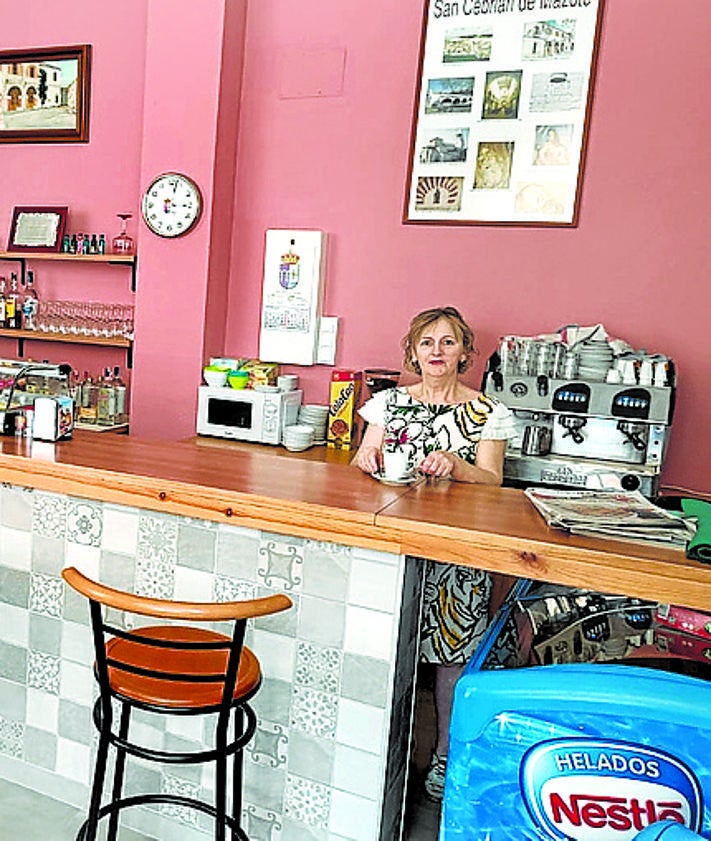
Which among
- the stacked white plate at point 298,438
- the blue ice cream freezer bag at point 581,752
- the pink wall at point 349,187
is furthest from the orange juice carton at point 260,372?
the blue ice cream freezer bag at point 581,752

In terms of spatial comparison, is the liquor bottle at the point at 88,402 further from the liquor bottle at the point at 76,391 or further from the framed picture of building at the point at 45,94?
the framed picture of building at the point at 45,94

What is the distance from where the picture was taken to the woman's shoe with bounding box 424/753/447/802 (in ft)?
8.02

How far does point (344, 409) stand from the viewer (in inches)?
145

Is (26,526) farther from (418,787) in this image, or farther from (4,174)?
(4,174)

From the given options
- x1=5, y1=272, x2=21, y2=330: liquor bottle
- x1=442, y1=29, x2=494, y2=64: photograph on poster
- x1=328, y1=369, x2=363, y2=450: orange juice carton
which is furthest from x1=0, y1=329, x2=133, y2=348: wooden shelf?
x1=442, y1=29, x2=494, y2=64: photograph on poster

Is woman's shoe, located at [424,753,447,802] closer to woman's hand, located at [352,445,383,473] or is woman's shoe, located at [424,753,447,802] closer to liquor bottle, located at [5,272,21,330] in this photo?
woman's hand, located at [352,445,383,473]

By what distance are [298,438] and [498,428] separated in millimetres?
1233

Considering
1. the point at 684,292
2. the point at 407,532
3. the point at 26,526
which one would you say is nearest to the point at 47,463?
the point at 26,526

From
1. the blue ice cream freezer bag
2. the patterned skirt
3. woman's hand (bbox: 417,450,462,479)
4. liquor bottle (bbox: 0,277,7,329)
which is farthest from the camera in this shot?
liquor bottle (bbox: 0,277,7,329)

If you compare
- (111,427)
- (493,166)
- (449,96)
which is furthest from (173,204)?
(493,166)

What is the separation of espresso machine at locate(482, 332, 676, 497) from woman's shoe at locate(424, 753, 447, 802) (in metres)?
1.07

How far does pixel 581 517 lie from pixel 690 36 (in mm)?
2408

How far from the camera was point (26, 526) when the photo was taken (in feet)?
7.25

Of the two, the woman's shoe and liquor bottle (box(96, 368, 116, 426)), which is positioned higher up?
liquor bottle (box(96, 368, 116, 426))
